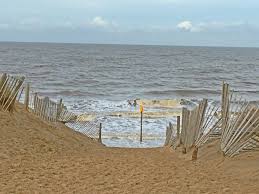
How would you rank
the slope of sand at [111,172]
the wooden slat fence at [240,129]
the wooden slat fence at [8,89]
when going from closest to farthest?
the slope of sand at [111,172]
the wooden slat fence at [240,129]
the wooden slat fence at [8,89]

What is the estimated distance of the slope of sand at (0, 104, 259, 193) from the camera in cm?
606

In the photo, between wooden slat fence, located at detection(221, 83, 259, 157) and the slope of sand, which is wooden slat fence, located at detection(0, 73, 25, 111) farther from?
wooden slat fence, located at detection(221, 83, 259, 157)

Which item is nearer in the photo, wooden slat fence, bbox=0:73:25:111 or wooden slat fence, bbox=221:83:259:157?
wooden slat fence, bbox=221:83:259:157

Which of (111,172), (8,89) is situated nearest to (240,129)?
(111,172)

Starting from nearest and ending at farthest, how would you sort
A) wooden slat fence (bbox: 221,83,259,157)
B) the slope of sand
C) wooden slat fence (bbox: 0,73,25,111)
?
the slope of sand, wooden slat fence (bbox: 221,83,259,157), wooden slat fence (bbox: 0,73,25,111)

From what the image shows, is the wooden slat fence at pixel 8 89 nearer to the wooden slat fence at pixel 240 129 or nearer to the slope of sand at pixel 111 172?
the slope of sand at pixel 111 172

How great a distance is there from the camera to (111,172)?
6.94m

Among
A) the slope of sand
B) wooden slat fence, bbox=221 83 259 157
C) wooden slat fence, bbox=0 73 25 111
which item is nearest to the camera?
the slope of sand

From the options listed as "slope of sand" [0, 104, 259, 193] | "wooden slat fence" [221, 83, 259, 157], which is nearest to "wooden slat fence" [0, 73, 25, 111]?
"slope of sand" [0, 104, 259, 193]

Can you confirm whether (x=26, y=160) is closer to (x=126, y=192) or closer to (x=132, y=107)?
(x=126, y=192)

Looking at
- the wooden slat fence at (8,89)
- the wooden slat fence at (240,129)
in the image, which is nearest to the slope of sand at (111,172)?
the wooden slat fence at (240,129)

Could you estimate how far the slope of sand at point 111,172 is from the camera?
6.06m

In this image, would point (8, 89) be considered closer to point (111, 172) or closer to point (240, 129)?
point (111, 172)

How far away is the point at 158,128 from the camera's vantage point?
20.5m
